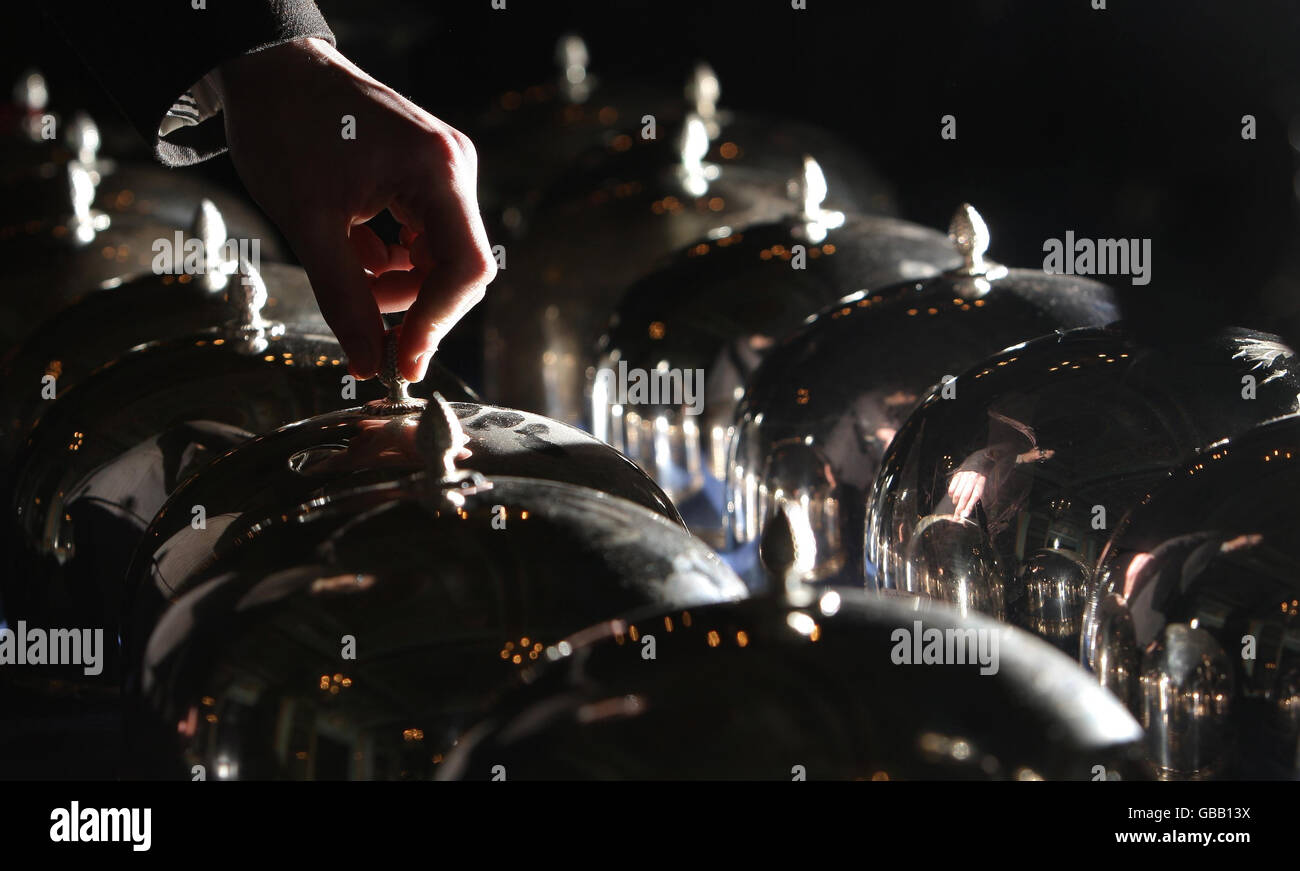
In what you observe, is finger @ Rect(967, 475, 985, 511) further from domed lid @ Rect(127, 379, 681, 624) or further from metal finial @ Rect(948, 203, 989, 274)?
metal finial @ Rect(948, 203, 989, 274)

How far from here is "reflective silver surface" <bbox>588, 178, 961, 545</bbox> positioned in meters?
0.91

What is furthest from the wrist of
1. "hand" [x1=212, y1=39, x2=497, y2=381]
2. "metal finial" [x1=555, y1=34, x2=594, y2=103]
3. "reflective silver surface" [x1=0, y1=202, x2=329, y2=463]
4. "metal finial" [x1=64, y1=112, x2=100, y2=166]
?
"metal finial" [x1=555, y1=34, x2=594, y2=103]

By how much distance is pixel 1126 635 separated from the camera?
460mm

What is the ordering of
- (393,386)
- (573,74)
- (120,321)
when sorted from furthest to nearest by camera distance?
(573,74) → (120,321) → (393,386)

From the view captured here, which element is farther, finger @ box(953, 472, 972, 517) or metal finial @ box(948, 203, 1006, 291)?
metal finial @ box(948, 203, 1006, 291)

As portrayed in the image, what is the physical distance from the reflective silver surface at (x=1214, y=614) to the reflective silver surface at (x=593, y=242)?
28.0 inches

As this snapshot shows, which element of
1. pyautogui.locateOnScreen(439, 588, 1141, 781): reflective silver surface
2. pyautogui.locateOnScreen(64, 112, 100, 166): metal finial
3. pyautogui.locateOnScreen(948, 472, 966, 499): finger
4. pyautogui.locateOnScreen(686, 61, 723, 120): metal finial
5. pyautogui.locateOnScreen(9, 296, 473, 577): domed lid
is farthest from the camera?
pyautogui.locateOnScreen(686, 61, 723, 120): metal finial

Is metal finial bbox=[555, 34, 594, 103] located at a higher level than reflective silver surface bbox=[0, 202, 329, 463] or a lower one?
higher

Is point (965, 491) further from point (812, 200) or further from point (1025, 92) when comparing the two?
point (1025, 92)

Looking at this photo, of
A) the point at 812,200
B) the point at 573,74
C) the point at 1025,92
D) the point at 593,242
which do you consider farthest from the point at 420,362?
the point at 1025,92

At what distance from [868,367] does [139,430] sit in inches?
13.7

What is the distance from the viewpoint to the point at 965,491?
0.57 m

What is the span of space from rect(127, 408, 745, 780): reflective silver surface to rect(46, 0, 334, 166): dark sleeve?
0.96 feet

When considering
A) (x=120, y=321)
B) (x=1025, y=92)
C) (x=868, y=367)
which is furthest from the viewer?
(x=1025, y=92)
